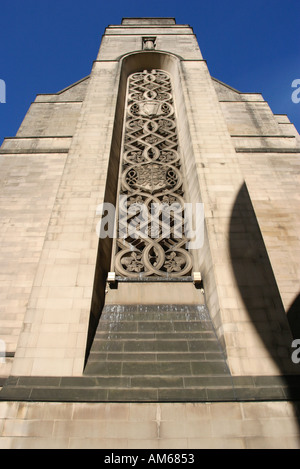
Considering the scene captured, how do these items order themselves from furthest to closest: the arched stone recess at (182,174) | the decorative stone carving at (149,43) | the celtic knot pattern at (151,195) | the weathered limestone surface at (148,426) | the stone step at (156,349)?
the decorative stone carving at (149,43) → the celtic knot pattern at (151,195) → the arched stone recess at (182,174) → the stone step at (156,349) → the weathered limestone surface at (148,426)

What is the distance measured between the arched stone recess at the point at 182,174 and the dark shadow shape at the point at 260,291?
535mm

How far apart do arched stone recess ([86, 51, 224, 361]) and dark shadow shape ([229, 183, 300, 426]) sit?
1.76 ft

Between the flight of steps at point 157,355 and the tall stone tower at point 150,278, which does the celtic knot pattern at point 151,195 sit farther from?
the flight of steps at point 157,355

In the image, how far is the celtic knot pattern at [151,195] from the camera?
614 cm

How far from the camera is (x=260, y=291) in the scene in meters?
4.74

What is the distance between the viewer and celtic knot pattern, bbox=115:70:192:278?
6137mm

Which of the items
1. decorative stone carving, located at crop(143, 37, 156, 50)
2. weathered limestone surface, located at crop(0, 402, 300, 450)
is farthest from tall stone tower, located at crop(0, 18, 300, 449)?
decorative stone carving, located at crop(143, 37, 156, 50)

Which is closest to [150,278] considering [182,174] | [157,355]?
[157,355]

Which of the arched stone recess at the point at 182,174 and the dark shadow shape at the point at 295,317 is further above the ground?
the arched stone recess at the point at 182,174

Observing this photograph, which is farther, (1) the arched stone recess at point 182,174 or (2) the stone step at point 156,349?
(1) the arched stone recess at point 182,174

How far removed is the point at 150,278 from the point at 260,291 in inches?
81.5

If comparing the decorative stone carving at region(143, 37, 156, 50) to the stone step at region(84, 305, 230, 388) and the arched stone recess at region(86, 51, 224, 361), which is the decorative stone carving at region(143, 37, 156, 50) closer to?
the arched stone recess at region(86, 51, 224, 361)

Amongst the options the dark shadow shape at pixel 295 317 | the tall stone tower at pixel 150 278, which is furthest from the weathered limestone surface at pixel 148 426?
the dark shadow shape at pixel 295 317
